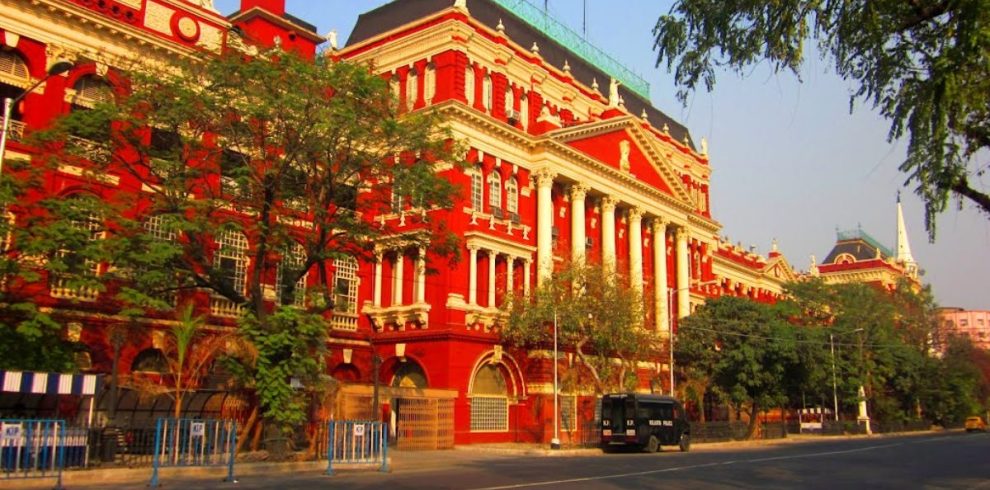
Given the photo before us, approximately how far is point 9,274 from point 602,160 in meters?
35.1

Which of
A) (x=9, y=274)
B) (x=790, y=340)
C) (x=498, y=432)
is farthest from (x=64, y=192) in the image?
(x=790, y=340)

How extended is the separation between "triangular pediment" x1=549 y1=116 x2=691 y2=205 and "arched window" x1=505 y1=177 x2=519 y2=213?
12.1 ft

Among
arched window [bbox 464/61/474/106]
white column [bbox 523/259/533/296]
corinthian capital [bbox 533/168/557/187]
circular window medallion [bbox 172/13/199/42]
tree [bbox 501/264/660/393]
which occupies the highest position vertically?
arched window [bbox 464/61/474/106]

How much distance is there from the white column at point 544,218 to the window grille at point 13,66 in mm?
26007

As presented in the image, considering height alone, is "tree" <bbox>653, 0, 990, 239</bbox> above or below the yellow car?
above

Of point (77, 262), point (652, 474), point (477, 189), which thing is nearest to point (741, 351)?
point (477, 189)

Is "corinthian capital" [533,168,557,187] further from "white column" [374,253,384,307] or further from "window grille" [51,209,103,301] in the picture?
"window grille" [51,209,103,301]

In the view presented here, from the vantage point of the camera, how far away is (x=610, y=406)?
38.2m

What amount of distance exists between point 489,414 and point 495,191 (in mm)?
12119

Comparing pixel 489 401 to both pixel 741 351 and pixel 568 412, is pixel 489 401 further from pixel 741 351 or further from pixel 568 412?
pixel 741 351

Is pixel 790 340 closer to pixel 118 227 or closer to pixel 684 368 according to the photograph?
pixel 684 368

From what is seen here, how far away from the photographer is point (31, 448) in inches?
749

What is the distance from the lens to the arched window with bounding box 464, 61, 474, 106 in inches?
1729

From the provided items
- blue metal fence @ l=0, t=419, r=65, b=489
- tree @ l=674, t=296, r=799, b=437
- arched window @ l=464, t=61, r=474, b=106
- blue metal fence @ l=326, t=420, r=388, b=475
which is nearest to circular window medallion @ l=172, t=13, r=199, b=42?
arched window @ l=464, t=61, r=474, b=106
